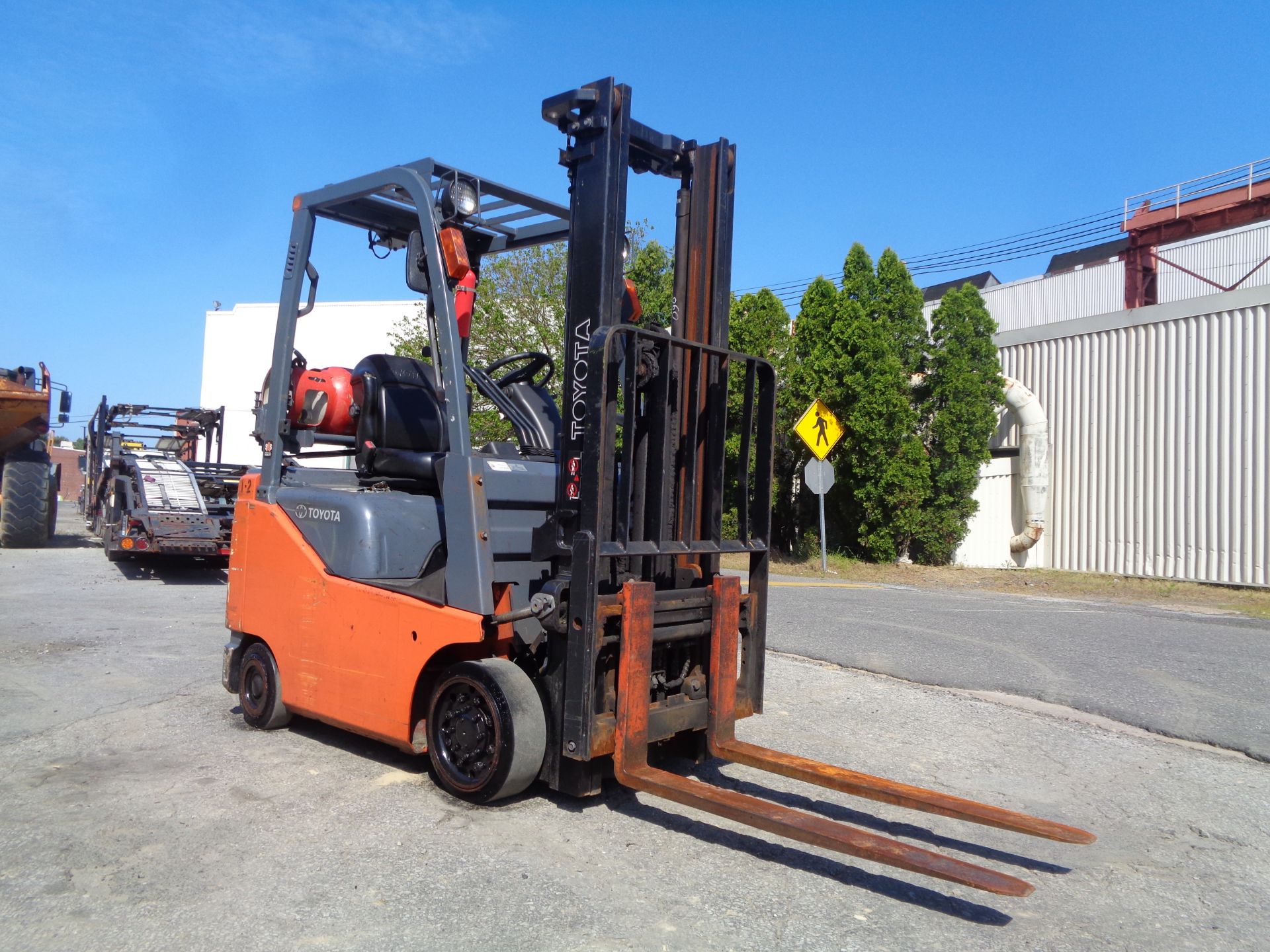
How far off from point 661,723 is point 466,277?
245 cm

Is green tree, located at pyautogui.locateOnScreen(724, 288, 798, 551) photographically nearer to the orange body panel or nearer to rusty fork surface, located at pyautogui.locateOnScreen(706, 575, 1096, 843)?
the orange body panel

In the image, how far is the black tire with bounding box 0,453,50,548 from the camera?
57.3 ft

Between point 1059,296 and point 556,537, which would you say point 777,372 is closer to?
point 1059,296

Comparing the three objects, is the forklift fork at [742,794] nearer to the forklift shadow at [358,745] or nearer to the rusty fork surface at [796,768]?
the rusty fork surface at [796,768]

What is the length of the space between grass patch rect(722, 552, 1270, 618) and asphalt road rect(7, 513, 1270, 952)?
32.6ft

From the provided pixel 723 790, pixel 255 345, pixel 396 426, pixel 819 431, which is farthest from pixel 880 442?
pixel 255 345

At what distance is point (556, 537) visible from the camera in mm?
4527

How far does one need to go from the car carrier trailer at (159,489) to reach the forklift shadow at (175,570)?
0.28 meters

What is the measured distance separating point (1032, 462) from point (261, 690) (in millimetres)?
17321

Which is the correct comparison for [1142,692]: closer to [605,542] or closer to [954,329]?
[605,542]

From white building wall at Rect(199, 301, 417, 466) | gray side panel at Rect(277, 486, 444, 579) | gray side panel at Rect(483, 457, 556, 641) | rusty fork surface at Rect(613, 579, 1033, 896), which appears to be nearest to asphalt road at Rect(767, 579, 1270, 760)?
rusty fork surface at Rect(613, 579, 1033, 896)

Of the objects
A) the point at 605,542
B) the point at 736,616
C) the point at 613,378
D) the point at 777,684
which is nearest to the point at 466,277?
the point at 613,378

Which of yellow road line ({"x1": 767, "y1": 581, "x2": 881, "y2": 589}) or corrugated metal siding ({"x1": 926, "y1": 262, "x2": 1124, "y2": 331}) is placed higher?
corrugated metal siding ({"x1": 926, "y1": 262, "x2": 1124, "y2": 331})

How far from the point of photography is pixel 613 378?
4.40m
